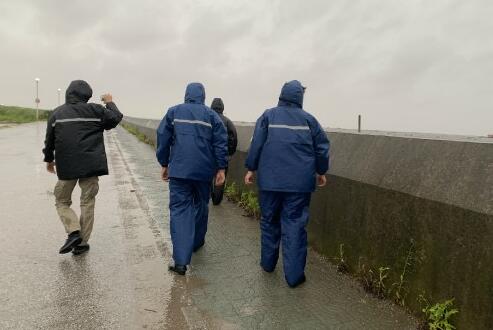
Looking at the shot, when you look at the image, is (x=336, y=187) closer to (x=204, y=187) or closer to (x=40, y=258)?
(x=204, y=187)

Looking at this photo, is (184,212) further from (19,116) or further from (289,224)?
(19,116)

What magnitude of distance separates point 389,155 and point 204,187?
1.92 m

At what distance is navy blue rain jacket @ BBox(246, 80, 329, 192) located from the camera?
162 inches

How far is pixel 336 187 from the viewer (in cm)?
481

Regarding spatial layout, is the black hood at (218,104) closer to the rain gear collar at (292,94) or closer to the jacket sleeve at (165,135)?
the jacket sleeve at (165,135)

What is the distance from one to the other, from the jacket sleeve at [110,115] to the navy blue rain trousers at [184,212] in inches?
42.8

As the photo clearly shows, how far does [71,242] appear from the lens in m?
5.04

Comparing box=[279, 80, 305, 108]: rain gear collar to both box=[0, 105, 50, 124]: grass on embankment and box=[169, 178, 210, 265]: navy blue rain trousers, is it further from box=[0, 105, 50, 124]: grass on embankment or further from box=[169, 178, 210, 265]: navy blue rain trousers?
box=[0, 105, 50, 124]: grass on embankment

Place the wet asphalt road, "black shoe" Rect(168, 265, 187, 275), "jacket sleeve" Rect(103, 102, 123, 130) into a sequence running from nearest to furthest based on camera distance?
the wet asphalt road → "black shoe" Rect(168, 265, 187, 275) → "jacket sleeve" Rect(103, 102, 123, 130)

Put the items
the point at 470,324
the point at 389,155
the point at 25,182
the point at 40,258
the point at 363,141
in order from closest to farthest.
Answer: the point at 470,324, the point at 389,155, the point at 363,141, the point at 40,258, the point at 25,182

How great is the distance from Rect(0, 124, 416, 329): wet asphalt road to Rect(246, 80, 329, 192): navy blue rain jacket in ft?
3.23

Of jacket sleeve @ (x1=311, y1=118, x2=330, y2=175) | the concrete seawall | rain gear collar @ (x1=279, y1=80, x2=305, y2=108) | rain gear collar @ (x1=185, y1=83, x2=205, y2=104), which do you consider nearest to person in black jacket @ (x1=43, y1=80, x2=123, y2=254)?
rain gear collar @ (x1=185, y1=83, x2=205, y2=104)

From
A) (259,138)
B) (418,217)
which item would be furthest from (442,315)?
(259,138)

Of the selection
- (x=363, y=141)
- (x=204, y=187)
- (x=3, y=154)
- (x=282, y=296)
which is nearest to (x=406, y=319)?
(x=282, y=296)
